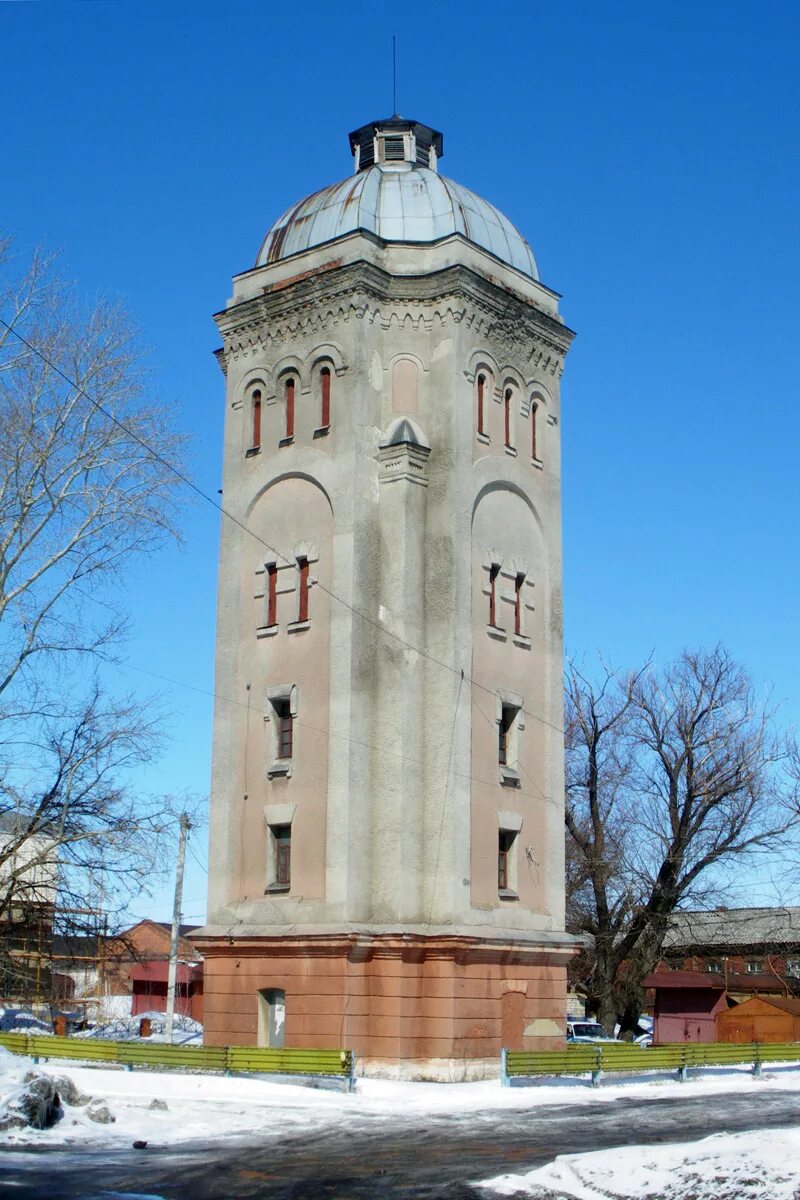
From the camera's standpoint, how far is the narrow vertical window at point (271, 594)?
33281 mm

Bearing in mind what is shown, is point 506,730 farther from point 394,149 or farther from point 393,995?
point 394,149

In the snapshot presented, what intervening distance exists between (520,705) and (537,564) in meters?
3.91

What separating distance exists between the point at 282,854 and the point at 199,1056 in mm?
5910

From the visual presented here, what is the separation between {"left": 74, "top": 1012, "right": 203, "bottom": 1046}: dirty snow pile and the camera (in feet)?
155

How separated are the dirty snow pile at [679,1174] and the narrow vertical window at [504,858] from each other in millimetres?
16875

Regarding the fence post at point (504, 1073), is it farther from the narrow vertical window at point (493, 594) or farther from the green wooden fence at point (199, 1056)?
the narrow vertical window at point (493, 594)

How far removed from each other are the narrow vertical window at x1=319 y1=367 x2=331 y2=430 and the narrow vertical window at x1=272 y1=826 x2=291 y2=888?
965cm

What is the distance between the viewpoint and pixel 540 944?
3186 cm

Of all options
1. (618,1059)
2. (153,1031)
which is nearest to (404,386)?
(618,1059)

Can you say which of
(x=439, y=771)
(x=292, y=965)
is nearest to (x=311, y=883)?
(x=292, y=965)

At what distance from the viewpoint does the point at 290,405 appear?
34281 millimetres

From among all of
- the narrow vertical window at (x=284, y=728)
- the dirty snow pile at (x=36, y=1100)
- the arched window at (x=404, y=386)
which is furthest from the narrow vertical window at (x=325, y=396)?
the dirty snow pile at (x=36, y=1100)

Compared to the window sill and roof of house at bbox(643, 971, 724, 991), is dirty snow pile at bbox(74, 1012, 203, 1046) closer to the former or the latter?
the window sill

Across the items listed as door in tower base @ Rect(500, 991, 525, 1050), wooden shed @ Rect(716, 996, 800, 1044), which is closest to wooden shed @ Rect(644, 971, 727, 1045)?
wooden shed @ Rect(716, 996, 800, 1044)
